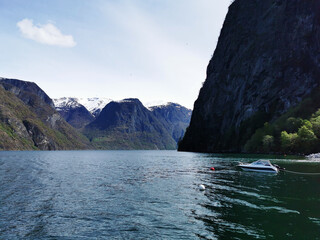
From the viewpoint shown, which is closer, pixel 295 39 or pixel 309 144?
pixel 309 144

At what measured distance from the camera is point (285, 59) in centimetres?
15300

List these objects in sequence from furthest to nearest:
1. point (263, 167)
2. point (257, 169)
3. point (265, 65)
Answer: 1. point (265, 65)
2. point (257, 169)
3. point (263, 167)

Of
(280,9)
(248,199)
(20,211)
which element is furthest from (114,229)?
(280,9)

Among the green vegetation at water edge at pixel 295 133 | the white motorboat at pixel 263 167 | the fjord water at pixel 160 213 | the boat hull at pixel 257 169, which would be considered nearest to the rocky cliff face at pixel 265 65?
the green vegetation at water edge at pixel 295 133

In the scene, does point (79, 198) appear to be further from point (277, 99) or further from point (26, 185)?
point (277, 99)

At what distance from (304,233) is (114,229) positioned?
42.4ft

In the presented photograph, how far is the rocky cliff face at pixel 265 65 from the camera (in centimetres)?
14475

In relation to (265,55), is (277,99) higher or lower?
lower

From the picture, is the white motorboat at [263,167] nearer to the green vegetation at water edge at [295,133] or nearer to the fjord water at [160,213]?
the fjord water at [160,213]

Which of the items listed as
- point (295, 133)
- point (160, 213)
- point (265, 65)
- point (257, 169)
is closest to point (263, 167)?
point (257, 169)

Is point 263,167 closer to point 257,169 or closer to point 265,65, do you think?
point 257,169

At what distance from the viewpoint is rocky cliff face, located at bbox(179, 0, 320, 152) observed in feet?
475

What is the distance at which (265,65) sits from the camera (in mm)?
161000

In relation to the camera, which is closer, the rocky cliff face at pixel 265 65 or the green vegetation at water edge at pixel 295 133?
the green vegetation at water edge at pixel 295 133
